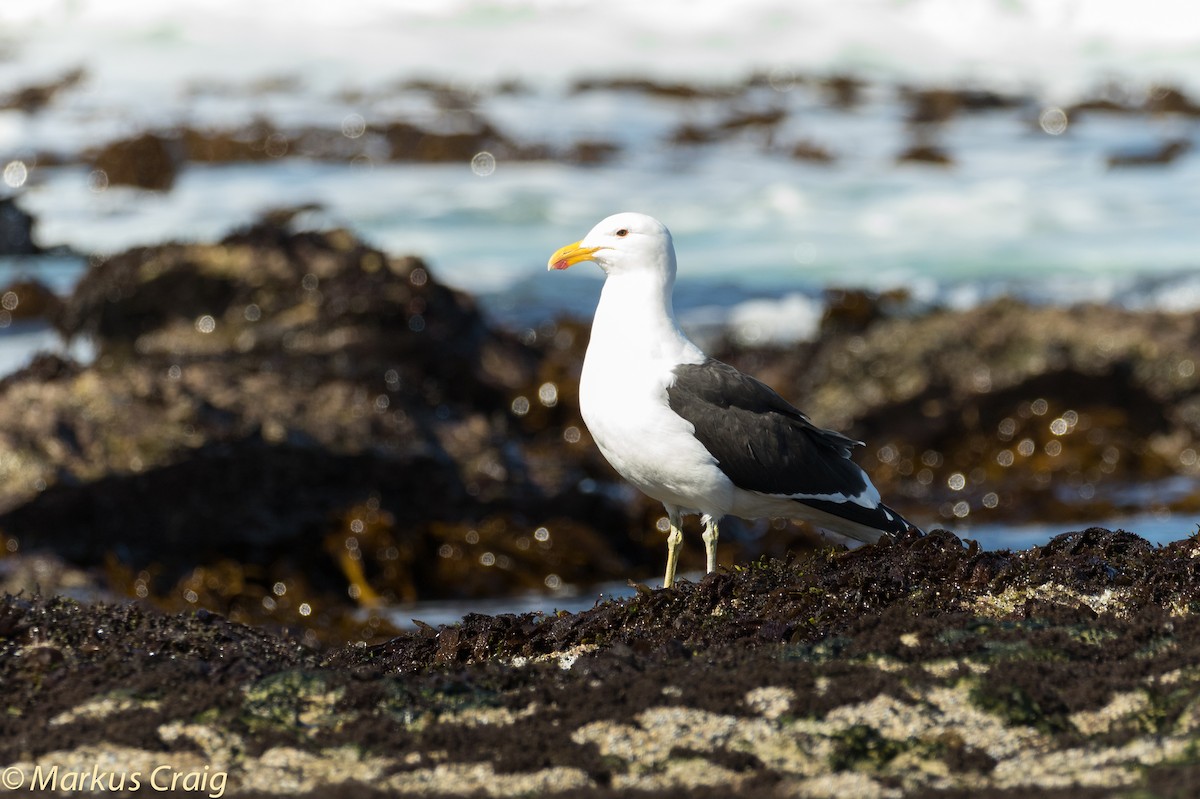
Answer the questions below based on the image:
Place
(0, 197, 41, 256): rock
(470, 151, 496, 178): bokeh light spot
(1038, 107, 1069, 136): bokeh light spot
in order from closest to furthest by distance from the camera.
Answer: (0, 197, 41, 256): rock
(470, 151, 496, 178): bokeh light spot
(1038, 107, 1069, 136): bokeh light spot

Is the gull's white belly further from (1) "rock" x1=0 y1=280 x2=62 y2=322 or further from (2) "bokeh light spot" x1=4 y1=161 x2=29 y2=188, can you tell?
(2) "bokeh light spot" x1=4 y1=161 x2=29 y2=188

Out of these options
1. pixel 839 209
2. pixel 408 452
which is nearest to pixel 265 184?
pixel 839 209

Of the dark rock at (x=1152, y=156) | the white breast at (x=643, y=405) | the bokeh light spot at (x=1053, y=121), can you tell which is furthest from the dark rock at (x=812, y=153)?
the white breast at (x=643, y=405)

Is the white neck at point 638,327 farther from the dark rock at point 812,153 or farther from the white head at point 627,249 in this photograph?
the dark rock at point 812,153

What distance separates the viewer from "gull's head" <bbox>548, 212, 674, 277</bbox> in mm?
5930

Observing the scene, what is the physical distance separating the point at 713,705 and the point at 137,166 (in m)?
24.9

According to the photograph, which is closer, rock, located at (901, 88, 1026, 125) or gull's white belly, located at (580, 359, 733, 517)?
gull's white belly, located at (580, 359, 733, 517)

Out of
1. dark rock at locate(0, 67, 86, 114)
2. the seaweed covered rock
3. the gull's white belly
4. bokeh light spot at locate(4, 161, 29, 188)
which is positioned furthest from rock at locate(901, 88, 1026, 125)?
the gull's white belly

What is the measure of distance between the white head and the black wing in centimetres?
50

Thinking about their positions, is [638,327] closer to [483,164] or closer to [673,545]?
[673,545]

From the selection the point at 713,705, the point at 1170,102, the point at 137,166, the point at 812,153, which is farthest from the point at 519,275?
the point at 1170,102

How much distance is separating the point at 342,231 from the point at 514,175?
16227mm

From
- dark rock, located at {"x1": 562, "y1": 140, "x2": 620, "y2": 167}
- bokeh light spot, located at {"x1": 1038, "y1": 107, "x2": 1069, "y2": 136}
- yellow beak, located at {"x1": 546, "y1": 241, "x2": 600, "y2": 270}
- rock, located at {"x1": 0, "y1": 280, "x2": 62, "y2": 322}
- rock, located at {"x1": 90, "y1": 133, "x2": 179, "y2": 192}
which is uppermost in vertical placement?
bokeh light spot, located at {"x1": 1038, "y1": 107, "x2": 1069, "y2": 136}

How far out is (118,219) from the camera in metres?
24.2
